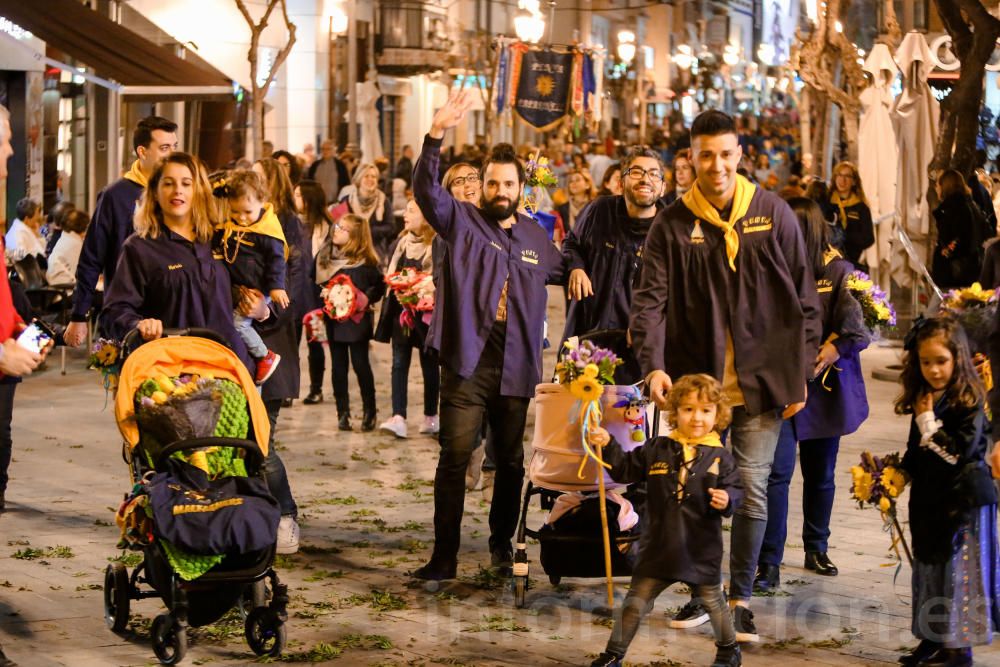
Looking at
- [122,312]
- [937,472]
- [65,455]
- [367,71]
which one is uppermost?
[367,71]

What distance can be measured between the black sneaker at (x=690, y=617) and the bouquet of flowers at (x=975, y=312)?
2208 millimetres

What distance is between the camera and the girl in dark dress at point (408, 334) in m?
12.1

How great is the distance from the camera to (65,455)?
11820mm

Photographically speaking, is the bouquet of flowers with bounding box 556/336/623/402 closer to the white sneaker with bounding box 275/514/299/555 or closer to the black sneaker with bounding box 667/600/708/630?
the black sneaker with bounding box 667/600/708/630

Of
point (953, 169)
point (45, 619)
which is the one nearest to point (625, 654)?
point (45, 619)

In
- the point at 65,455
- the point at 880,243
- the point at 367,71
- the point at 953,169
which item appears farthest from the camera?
the point at 367,71

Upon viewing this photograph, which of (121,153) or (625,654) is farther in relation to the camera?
(121,153)

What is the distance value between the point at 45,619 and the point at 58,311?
31.0ft

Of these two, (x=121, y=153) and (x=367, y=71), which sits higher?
(x=367, y=71)

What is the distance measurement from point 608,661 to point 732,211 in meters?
1.96

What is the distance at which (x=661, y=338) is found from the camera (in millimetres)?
6836

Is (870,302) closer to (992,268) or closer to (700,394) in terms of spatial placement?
(992,268)

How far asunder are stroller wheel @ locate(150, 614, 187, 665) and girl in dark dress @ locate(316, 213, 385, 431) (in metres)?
6.61

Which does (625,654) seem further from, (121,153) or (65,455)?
(121,153)
